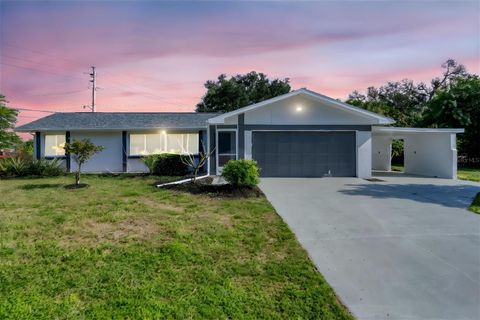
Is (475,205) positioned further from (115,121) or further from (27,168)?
(27,168)

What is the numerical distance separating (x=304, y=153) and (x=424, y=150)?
287 inches

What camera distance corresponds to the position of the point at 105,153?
17875 millimetres

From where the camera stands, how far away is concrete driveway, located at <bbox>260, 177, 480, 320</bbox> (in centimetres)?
354

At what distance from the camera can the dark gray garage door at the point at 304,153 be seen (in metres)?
14.7

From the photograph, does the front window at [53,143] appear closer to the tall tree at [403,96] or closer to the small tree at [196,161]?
the small tree at [196,161]

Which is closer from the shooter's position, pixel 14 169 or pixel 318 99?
pixel 318 99

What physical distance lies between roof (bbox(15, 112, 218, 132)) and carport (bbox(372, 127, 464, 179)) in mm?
10719

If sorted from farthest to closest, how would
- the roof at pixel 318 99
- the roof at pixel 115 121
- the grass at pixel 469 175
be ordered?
the roof at pixel 115 121 < the grass at pixel 469 175 < the roof at pixel 318 99

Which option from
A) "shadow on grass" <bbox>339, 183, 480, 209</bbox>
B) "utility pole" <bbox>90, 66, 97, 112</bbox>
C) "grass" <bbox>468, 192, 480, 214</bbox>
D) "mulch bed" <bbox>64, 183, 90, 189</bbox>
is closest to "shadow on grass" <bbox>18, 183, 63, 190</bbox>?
"mulch bed" <bbox>64, 183, 90, 189</bbox>

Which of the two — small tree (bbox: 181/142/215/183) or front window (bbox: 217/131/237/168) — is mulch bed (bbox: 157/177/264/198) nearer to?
small tree (bbox: 181/142/215/183)

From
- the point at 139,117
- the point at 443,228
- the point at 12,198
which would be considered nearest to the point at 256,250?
the point at 443,228

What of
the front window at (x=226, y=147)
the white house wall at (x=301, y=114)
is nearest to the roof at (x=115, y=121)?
the front window at (x=226, y=147)

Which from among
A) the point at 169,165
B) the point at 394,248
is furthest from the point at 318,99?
the point at 394,248

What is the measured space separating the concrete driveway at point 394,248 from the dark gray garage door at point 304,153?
4.69 meters
